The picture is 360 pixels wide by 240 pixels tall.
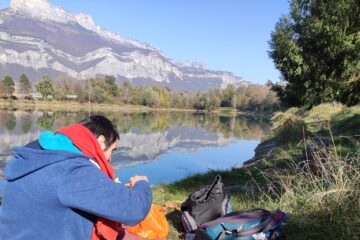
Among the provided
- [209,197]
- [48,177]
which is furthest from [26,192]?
[209,197]

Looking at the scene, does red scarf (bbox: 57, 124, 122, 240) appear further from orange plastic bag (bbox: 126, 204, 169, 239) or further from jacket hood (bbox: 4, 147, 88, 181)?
orange plastic bag (bbox: 126, 204, 169, 239)

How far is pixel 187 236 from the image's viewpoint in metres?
3.97

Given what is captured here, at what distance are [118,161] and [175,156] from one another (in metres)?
3.93

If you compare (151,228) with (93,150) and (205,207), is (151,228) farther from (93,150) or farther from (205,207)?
(93,150)

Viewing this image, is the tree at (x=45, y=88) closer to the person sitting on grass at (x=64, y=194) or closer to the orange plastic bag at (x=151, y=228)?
the orange plastic bag at (x=151, y=228)

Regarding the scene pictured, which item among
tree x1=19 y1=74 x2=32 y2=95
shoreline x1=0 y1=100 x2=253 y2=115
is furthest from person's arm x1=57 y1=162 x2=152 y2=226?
tree x1=19 y1=74 x2=32 y2=95

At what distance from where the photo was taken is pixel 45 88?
7888 centimetres

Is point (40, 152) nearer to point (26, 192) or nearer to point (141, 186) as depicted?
point (26, 192)

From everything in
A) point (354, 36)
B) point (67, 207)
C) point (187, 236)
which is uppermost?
point (354, 36)

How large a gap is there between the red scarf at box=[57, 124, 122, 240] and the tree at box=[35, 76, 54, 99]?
82049 millimetres

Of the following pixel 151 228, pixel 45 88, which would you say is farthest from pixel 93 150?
pixel 45 88

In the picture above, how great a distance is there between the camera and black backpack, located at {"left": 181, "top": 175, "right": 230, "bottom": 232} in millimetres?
4195

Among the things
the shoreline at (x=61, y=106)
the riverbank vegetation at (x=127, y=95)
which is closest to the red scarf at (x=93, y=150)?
the riverbank vegetation at (x=127, y=95)

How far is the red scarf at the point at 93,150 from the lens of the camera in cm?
187
